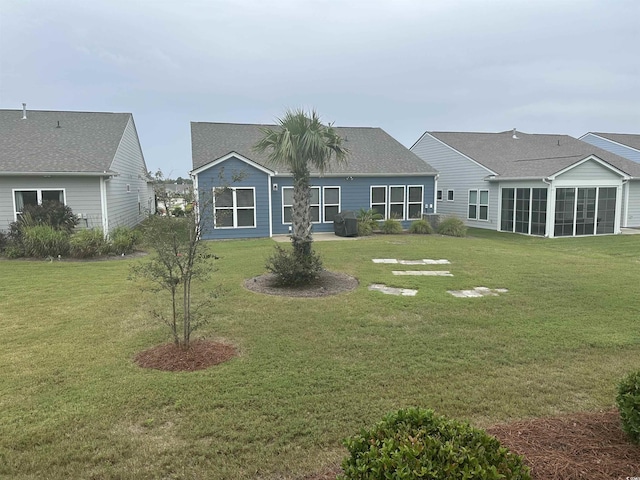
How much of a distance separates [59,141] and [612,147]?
99.6 feet

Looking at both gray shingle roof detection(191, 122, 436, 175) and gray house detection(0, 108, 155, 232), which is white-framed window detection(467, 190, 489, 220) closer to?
gray shingle roof detection(191, 122, 436, 175)

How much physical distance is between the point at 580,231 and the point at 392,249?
10021 mm

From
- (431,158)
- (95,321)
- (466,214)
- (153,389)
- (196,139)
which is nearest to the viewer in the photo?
(153,389)

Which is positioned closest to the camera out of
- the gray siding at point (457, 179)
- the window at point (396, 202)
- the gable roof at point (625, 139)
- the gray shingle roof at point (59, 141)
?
the gray shingle roof at point (59, 141)

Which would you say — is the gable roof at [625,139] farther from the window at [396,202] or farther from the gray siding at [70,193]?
the gray siding at [70,193]

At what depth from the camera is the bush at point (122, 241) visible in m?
12.9

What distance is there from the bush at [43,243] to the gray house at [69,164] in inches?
99.0

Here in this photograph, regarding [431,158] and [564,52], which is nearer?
[564,52]

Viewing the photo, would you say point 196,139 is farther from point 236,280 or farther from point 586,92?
point 586,92

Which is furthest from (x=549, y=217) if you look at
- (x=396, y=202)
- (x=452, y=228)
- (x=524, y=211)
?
(x=396, y=202)

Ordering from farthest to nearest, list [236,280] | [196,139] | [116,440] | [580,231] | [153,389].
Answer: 1. [196,139]
2. [580,231]
3. [236,280]
4. [153,389]
5. [116,440]

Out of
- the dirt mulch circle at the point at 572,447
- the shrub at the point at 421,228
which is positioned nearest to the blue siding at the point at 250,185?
the shrub at the point at 421,228

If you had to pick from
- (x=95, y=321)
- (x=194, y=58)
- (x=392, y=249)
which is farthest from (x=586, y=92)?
(x=95, y=321)

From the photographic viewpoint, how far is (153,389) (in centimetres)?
405
